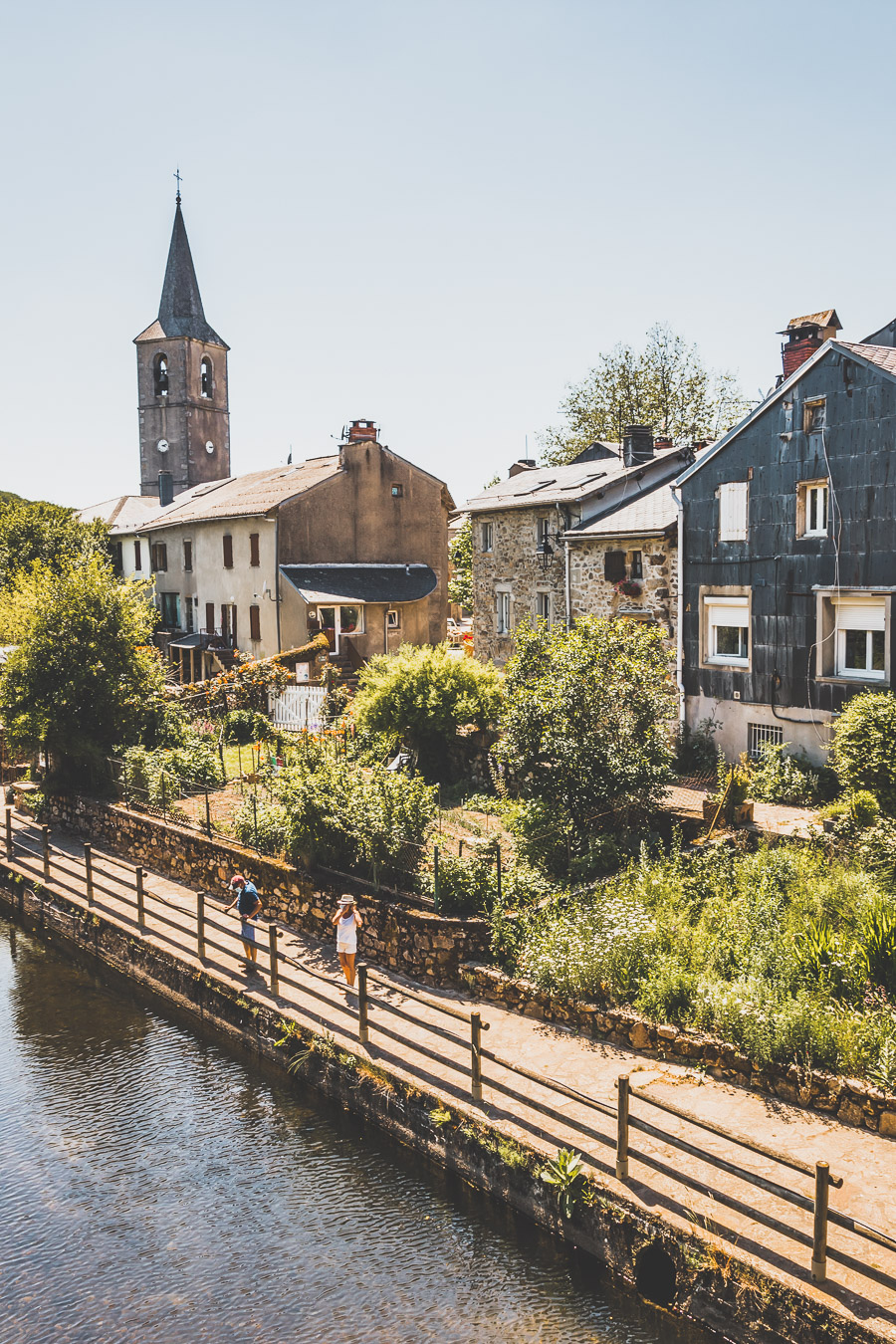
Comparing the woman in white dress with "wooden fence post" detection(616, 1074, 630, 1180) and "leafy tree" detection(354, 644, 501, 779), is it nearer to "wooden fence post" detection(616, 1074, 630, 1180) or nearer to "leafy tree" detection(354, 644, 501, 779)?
"wooden fence post" detection(616, 1074, 630, 1180)

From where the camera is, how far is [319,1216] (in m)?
8.84

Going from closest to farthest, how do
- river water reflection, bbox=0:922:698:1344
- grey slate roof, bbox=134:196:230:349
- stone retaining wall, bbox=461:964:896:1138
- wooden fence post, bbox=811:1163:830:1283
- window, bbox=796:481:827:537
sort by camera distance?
1. wooden fence post, bbox=811:1163:830:1283
2. river water reflection, bbox=0:922:698:1344
3. stone retaining wall, bbox=461:964:896:1138
4. window, bbox=796:481:827:537
5. grey slate roof, bbox=134:196:230:349

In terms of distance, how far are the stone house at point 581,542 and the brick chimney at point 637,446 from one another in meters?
0.03

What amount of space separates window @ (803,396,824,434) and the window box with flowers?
22.5 ft

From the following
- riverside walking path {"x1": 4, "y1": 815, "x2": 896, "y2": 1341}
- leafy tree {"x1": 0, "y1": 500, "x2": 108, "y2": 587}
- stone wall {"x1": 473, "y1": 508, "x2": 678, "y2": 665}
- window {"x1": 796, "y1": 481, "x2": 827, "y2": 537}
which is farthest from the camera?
leafy tree {"x1": 0, "y1": 500, "x2": 108, "y2": 587}

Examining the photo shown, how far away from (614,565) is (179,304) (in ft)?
138

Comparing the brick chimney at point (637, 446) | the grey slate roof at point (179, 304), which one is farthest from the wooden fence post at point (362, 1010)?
the grey slate roof at point (179, 304)

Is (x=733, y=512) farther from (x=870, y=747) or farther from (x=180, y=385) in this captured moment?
(x=180, y=385)

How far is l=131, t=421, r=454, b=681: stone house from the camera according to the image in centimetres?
3203

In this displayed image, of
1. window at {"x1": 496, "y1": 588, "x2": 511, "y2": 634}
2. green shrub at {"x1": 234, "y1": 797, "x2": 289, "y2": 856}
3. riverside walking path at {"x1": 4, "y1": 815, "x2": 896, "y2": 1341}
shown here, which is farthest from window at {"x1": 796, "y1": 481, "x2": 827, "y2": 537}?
window at {"x1": 496, "y1": 588, "x2": 511, "y2": 634}

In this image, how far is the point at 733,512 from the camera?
19.6 m

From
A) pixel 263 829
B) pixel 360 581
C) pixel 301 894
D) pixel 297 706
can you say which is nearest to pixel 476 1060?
pixel 301 894

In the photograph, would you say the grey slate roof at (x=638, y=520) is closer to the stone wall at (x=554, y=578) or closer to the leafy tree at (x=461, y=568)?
the stone wall at (x=554, y=578)

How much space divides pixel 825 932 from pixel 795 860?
2854 mm
